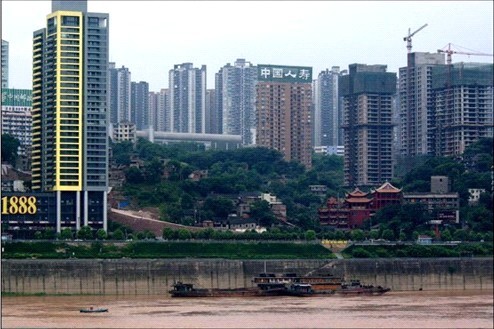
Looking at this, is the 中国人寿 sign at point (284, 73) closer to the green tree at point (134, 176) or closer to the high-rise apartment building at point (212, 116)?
the high-rise apartment building at point (212, 116)

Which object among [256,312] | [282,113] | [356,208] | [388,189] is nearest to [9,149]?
[356,208]

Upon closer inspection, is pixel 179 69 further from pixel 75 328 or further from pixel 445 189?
pixel 75 328

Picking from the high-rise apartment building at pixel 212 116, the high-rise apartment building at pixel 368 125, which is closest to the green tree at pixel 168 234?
the high-rise apartment building at pixel 368 125

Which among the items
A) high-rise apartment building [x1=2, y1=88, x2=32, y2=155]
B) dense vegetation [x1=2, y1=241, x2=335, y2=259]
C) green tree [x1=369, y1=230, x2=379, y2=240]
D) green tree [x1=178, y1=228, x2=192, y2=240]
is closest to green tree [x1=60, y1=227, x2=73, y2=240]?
dense vegetation [x1=2, y1=241, x2=335, y2=259]

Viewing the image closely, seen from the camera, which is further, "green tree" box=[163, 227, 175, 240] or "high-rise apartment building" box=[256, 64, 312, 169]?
"high-rise apartment building" box=[256, 64, 312, 169]

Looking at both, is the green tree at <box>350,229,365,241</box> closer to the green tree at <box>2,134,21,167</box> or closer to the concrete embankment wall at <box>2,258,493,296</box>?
the concrete embankment wall at <box>2,258,493,296</box>

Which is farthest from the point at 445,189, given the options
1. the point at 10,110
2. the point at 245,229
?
the point at 10,110
